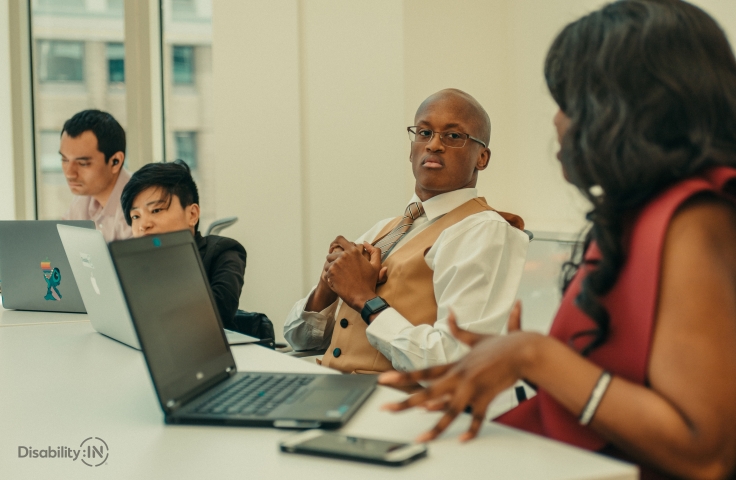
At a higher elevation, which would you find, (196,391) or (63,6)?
(63,6)

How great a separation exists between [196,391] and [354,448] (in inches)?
15.3

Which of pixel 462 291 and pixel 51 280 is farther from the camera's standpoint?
pixel 51 280

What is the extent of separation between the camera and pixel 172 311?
1.22 m

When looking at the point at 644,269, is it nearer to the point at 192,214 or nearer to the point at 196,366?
the point at 196,366

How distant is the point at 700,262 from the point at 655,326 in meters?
0.10

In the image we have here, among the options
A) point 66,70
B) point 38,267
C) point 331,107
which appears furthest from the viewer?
point 66,70

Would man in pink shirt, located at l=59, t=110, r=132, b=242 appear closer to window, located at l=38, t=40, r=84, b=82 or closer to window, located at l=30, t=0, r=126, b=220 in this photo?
window, located at l=30, t=0, r=126, b=220

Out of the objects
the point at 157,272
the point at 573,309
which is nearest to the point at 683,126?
the point at 573,309

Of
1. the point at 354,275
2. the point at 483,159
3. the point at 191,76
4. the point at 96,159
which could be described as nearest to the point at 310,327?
the point at 354,275

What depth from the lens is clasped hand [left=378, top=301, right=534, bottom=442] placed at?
0.91 metres

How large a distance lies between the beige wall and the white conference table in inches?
87.3

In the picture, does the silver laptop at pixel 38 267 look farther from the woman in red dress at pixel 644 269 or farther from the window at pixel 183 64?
the window at pixel 183 64

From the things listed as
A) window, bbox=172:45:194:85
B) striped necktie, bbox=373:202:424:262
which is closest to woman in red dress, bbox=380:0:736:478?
striped necktie, bbox=373:202:424:262

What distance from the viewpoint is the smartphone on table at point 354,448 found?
89cm
